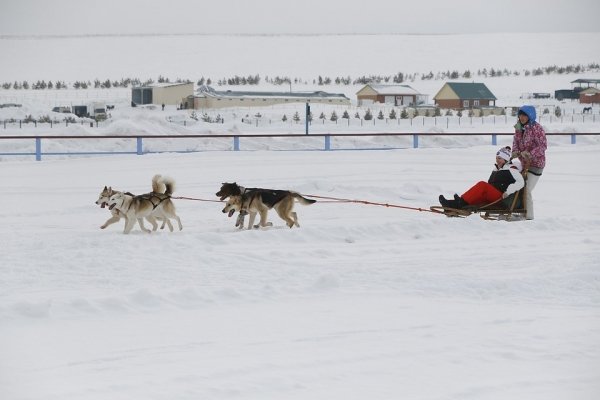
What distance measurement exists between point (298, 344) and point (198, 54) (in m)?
121

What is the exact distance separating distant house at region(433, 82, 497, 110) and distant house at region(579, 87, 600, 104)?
7.72m

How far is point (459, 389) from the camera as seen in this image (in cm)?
489

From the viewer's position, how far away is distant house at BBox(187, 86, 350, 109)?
2847 inches

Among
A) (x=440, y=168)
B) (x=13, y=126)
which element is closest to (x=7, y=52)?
(x=13, y=126)

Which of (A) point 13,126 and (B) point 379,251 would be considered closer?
(B) point 379,251

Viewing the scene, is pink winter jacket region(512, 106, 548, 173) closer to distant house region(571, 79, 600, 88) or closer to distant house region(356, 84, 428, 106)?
distant house region(356, 84, 428, 106)

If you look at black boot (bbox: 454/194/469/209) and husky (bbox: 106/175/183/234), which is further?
black boot (bbox: 454/194/469/209)

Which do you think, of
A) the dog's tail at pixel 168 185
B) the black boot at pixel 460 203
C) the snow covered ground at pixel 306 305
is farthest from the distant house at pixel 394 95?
→ the dog's tail at pixel 168 185

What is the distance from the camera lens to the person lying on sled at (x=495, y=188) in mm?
10945

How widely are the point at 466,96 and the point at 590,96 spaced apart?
1062 cm

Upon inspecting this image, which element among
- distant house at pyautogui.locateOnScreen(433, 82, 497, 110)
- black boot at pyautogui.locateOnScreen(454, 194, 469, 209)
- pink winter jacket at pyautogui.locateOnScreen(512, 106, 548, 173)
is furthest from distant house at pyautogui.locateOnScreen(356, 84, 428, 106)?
black boot at pyautogui.locateOnScreen(454, 194, 469, 209)

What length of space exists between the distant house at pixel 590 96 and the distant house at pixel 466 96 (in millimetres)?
7716

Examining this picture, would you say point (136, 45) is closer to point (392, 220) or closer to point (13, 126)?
point (13, 126)

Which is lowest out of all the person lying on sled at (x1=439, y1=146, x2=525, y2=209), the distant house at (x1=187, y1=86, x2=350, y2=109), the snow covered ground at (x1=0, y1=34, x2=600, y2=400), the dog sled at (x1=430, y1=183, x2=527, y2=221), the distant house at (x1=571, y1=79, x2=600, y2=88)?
the snow covered ground at (x1=0, y1=34, x2=600, y2=400)
